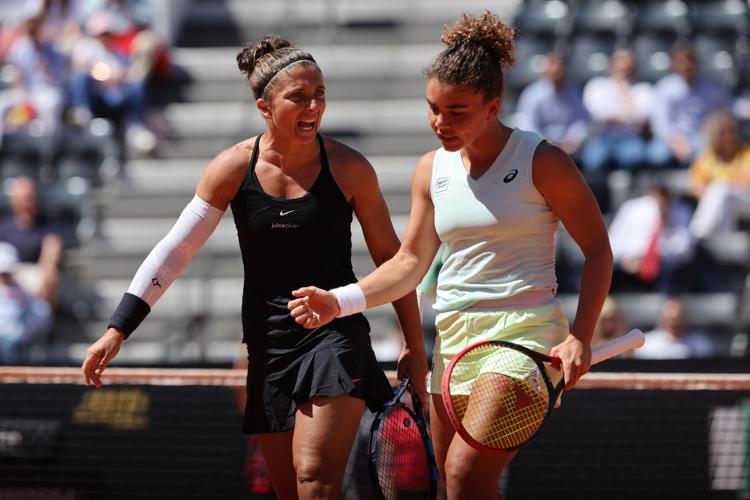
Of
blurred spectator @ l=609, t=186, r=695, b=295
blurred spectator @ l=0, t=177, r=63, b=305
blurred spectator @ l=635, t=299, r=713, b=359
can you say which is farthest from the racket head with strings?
blurred spectator @ l=0, t=177, r=63, b=305

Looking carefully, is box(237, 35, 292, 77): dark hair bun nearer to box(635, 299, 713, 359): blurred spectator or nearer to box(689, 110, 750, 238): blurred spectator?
box(635, 299, 713, 359): blurred spectator

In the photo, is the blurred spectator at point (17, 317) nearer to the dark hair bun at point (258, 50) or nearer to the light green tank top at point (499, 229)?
the dark hair bun at point (258, 50)

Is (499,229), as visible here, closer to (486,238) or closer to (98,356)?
(486,238)

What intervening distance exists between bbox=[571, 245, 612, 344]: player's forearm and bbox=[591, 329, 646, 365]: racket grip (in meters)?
0.07

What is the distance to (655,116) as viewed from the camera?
1051 centimetres

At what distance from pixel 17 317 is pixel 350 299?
629 cm

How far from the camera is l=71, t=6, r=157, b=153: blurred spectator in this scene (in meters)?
11.7

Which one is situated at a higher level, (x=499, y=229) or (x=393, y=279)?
(x=499, y=229)

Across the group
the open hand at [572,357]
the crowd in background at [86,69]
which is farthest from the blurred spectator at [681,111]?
the open hand at [572,357]

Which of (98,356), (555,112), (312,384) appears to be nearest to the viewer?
(312,384)

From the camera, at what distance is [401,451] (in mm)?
4758

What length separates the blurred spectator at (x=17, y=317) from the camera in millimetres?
10000

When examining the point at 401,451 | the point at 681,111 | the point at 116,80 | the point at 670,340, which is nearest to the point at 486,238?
the point at 401,451

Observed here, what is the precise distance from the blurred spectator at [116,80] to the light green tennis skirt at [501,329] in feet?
25.1
